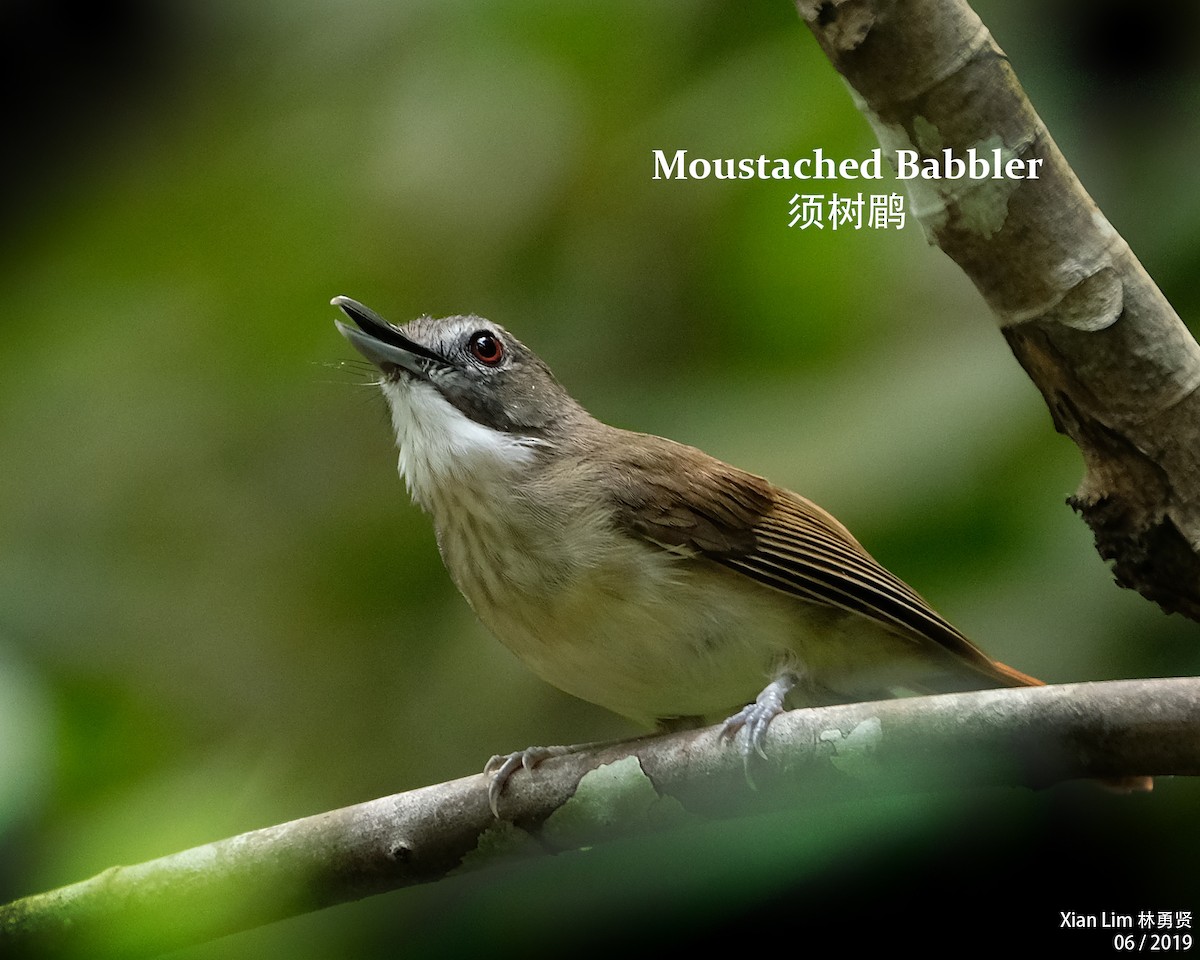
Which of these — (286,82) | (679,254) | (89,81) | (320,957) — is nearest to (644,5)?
(679,254)

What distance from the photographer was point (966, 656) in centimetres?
265

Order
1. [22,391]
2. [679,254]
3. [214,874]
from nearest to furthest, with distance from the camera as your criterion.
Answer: [214,874] → [679,254] → [22,391]

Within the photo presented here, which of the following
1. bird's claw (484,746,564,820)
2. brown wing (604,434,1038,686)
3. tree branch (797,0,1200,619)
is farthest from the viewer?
brown wing (604,434,1038,686)

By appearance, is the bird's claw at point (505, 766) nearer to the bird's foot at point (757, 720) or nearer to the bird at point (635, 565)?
the bird at point (635, 565)

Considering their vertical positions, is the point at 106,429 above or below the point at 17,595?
above

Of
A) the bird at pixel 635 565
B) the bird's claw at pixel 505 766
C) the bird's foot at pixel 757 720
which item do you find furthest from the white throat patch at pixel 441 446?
the bird's foot at pixel 757 720

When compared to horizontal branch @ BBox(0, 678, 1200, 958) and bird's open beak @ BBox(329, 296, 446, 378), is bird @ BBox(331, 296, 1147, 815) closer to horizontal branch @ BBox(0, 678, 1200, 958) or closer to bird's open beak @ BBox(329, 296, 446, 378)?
bird's open beak @ BBox(329, 296, 446, 378)

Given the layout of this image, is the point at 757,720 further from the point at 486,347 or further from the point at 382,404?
the point at 382,404

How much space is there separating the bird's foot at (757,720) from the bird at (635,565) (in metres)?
0.02

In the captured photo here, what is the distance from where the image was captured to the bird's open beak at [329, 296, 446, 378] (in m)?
2.66

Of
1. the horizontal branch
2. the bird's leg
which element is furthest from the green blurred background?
the bird's leg

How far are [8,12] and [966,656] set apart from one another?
2775 mm

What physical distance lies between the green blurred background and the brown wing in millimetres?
96

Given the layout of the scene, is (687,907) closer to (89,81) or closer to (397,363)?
(397,363)
